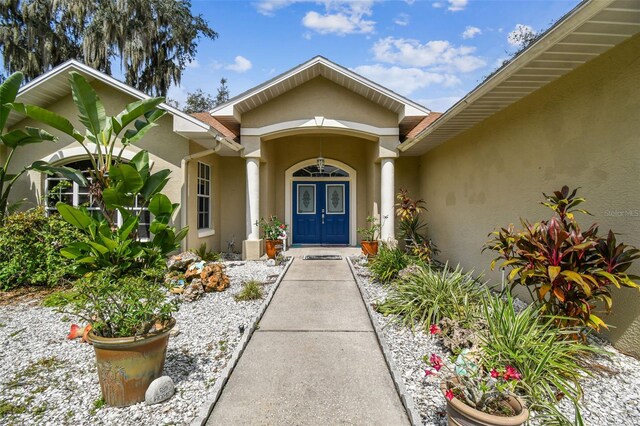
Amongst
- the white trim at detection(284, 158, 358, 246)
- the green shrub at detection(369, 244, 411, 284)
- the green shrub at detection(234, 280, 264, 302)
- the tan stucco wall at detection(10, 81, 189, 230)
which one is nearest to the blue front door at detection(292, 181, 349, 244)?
the white trim at detection(284, 158, 358, 246)

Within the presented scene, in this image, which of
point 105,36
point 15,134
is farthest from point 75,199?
point 105,36

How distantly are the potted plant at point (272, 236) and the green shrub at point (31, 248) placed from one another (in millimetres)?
4588

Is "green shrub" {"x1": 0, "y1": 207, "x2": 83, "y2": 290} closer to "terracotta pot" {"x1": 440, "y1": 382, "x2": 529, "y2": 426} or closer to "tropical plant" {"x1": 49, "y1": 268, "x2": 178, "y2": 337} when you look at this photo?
"tropical plant" {"x1": 49, "y1": 268, "x2": 178, "y2": 337}

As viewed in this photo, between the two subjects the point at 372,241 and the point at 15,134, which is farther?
the point at 372,241

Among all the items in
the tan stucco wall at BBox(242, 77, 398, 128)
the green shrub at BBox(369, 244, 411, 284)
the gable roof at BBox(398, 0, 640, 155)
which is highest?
the tan stucco wall at BBox(242, 77, 398, 128)

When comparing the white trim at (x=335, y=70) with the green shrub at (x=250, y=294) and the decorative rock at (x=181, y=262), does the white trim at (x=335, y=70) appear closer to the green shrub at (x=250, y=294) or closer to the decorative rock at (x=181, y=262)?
the decorative rock at (x=181, y=262)

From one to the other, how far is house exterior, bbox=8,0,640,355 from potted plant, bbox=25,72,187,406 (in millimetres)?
1554

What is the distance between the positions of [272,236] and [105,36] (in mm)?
17813

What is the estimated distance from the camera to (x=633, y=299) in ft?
12.3

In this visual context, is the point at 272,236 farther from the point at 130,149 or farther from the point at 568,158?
the point at 568,158

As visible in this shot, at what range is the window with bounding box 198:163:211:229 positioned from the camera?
31.7ft

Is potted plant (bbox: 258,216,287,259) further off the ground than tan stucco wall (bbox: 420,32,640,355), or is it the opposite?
tan stucco wall (bbox: 420,32,640,355)

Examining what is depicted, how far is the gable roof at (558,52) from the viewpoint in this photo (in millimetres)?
3230

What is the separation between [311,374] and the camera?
352 centimetres
